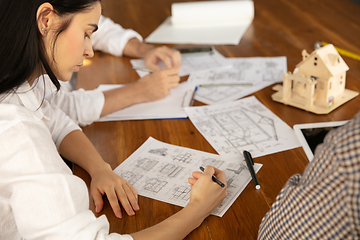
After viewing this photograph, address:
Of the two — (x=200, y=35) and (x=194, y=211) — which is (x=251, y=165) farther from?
(x=200, y=35)

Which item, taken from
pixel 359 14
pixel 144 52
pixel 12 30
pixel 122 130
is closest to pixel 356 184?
pixel 12 30

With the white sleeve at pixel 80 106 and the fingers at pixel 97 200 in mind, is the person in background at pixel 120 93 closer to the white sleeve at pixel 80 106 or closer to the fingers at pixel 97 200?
the white sleeve at pixel 80 106

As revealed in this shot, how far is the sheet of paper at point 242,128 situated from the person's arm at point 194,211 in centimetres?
19

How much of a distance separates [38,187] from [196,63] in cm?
105

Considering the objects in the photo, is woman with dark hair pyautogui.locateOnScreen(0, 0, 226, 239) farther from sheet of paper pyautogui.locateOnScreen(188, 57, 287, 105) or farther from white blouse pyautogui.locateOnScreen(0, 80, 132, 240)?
sheet of paper pyautogui.locateOnScreen(188, 57, 287, 105)

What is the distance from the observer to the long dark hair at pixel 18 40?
73 cm

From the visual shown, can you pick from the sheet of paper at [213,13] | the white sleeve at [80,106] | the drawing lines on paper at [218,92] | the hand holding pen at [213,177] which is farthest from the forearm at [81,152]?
the sheet of paper at [213,13]

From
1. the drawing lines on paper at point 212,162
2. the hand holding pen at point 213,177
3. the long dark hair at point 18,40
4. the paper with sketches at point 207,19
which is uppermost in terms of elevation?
the long dark hair at point 18,40

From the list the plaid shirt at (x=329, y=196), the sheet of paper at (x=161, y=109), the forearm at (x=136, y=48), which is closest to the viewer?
the plaid shirt at (x=329, y=196)

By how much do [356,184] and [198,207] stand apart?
1.26 ft

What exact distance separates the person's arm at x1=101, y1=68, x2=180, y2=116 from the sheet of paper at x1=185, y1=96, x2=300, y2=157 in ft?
0.48

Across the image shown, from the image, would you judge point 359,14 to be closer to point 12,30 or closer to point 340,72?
point 340,72

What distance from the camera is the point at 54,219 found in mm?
647

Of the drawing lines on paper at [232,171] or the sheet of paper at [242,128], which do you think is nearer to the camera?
the drawing lines on paper at [232,171]
